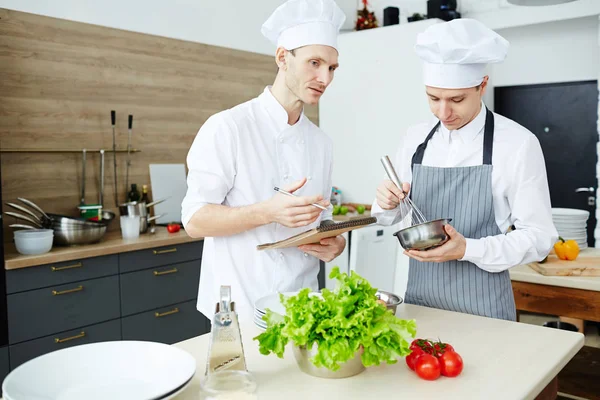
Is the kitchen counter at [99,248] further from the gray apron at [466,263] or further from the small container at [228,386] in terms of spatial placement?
the small container at [228,386]

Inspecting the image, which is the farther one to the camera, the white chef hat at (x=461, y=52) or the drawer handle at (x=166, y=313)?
the drawer handle at (x=166, y=313)

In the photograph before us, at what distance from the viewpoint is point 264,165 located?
199cm

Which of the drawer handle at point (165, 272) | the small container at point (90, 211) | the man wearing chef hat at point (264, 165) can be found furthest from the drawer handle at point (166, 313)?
the man wearing chef hat at point (264, 165)

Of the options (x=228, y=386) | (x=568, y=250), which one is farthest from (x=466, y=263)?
(x=568, y=250)

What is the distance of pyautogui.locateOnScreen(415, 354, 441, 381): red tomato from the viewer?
128cm

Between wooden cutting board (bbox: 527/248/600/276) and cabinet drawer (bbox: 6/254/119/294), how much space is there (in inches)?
91.8

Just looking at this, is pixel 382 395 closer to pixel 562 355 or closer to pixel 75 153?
pixel 562 355

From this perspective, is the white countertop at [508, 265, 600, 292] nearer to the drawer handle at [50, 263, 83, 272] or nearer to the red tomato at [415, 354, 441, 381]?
the red tomato at [415, 354, 441, 381]

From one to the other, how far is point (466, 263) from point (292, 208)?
2.28ft

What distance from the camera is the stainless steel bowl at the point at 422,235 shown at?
1.62 metres

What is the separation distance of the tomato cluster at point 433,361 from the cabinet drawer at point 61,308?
2.30 meters

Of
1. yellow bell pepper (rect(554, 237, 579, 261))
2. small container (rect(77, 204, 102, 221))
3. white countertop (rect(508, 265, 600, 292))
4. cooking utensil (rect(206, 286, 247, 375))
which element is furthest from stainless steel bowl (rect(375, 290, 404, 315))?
small container (rect(77, 204, 102, 221))

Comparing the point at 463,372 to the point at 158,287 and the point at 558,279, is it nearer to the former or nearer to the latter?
the point at 558,279

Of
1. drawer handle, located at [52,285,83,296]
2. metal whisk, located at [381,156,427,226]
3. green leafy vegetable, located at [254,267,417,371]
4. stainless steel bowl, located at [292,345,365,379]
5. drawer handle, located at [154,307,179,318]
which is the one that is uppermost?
metal whisk, located at [381,156,427,226]
